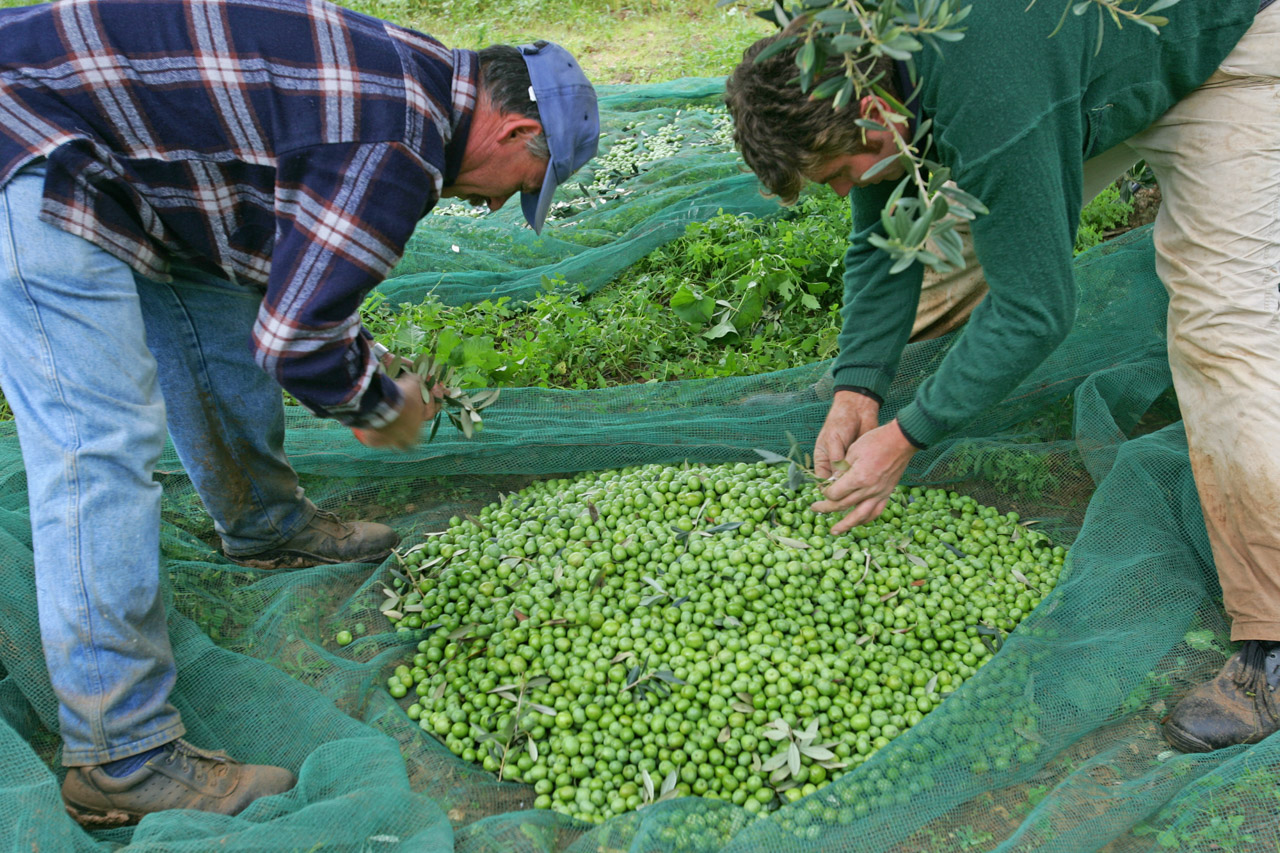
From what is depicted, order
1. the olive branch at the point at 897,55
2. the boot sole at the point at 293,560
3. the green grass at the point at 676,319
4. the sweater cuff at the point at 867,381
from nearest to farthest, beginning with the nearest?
1. the olive branch at the point at 897,55
2. the sweater cuff at the point at 867,381
3. the boot sole at the point at 293,560
4. the green grass at the point at 676,319

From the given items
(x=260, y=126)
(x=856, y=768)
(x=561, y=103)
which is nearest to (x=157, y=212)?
(x=260, y=126)

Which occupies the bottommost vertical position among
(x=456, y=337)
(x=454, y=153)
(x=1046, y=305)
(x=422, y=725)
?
(x=422, y=725)

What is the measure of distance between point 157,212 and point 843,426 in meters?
1.98

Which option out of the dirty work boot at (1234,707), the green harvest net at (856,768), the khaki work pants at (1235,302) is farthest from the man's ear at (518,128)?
the dirty work boot at (1234,707)

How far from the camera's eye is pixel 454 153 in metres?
2.16

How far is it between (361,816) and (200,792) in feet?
1.59

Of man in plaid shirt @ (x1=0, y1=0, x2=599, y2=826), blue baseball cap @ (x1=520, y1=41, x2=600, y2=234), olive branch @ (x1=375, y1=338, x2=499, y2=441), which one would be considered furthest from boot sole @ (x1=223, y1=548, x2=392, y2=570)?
blue baseball cap @ (x1=520, y1=41, x2=600, y2=234)

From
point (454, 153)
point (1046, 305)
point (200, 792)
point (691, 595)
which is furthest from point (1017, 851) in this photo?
point (454, 153)

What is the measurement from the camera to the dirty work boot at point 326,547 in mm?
2979

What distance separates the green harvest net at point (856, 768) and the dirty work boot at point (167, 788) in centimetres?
7

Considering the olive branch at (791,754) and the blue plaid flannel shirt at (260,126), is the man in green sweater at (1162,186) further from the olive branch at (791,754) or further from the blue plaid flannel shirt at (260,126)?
the blue plaid flannel shirt at (260,126)

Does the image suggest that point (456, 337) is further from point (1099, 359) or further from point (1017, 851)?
point (1017, 851)

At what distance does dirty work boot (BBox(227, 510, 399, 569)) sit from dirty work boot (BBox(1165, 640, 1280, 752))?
236 centimetres

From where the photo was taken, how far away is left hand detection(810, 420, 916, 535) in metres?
2.46
